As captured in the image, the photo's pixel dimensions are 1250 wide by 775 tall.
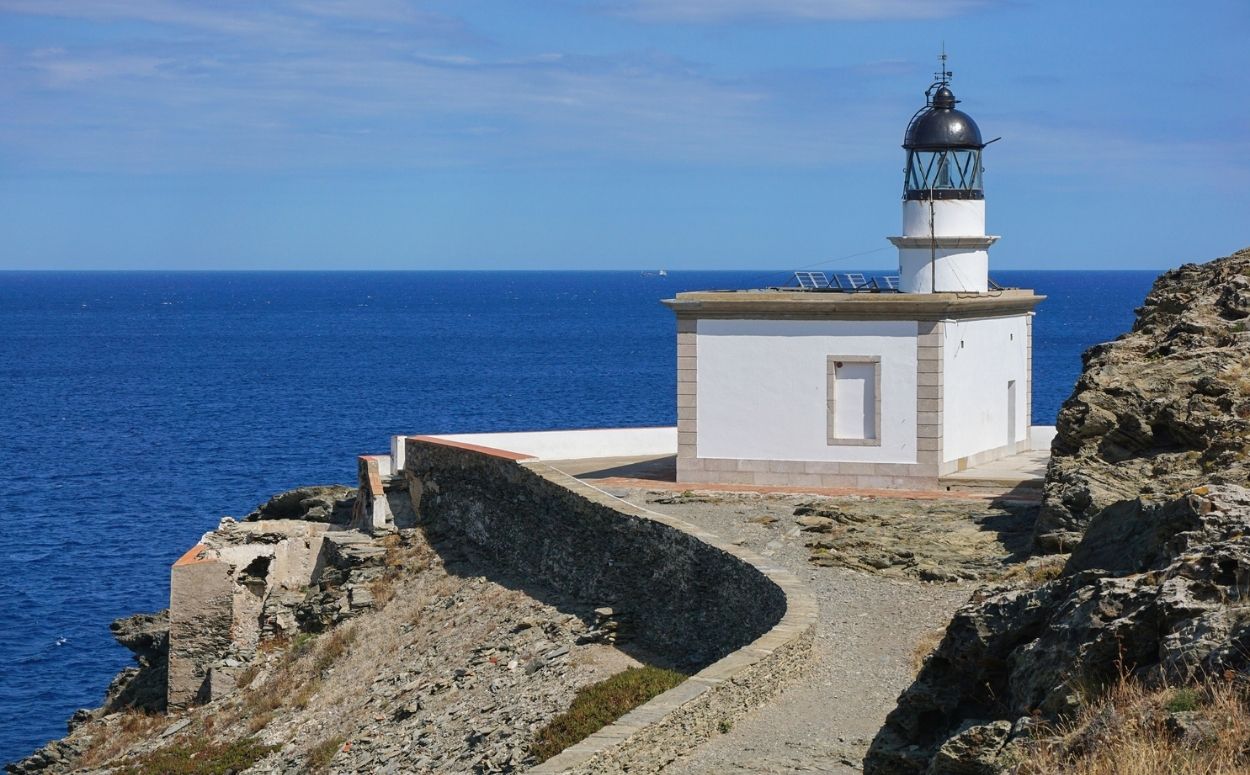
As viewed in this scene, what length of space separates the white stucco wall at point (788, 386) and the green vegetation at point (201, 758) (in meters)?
7.98

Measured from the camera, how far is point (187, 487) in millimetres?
50531

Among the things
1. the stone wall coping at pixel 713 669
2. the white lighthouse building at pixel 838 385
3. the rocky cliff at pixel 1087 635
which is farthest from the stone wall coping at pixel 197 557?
the rocky cliff at pixel 1087 635

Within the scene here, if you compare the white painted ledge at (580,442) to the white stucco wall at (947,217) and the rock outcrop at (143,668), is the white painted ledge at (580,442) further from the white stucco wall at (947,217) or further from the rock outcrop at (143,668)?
the white stucco wall at (947,217)

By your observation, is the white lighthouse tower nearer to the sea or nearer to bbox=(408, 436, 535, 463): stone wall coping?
bbox=(408, 436, 535, 463): stone wall coping

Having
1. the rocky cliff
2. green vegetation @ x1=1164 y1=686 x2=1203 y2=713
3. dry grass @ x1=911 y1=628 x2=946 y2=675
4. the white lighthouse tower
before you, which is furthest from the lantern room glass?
green vegetation @ x1=1164 y1=686 x2=1203 y2=713

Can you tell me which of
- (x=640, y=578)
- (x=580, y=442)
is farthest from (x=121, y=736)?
(x=640, y=578)

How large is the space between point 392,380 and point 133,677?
66103 millimetres

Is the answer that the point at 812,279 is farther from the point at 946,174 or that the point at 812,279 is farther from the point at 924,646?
the point at 924,646

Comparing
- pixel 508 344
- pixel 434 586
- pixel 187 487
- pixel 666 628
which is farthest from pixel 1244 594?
pixel 508 344

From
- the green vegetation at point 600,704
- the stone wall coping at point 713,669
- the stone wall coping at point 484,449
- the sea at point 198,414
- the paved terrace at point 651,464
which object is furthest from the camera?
the sea at point 198,414

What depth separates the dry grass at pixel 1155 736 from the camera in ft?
20.6

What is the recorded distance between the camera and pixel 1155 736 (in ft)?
21.3

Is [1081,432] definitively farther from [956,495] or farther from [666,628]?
[666,628]

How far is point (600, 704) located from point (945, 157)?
13.8m
